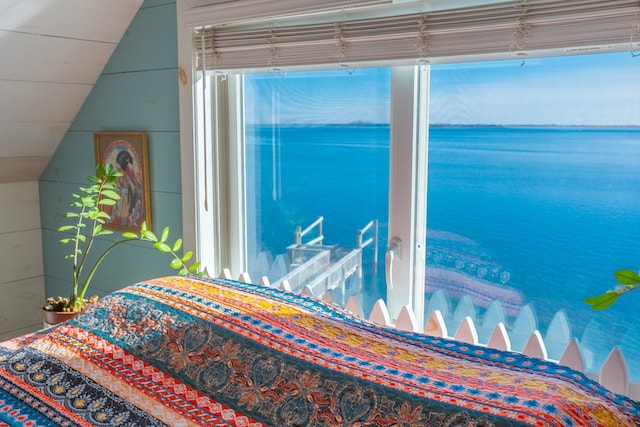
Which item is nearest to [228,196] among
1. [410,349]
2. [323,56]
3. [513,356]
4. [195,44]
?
[195,44]

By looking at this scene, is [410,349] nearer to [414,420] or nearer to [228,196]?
[414,420]

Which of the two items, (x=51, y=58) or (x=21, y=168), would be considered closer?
(x=51, y=58)

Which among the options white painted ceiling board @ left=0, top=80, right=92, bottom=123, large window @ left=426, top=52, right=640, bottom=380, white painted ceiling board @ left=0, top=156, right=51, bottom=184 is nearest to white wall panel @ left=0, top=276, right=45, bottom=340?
white painted ceiling board @ left=0, top=156, right=51, bottom=184

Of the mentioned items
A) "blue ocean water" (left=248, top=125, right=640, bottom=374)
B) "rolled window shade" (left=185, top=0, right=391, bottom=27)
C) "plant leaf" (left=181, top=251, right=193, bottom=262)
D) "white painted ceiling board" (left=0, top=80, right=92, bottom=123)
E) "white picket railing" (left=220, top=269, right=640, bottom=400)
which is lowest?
"white picket railing" (left=220, top=269, right=640, bottom=400)

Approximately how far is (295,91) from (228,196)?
1.69 feet

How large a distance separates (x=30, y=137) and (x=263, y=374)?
1875 millimetres

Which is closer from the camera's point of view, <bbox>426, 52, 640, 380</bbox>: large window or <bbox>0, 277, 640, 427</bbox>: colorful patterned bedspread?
<bbox>0, 277, 640, 427</bbox>: colorful patterned bedspread

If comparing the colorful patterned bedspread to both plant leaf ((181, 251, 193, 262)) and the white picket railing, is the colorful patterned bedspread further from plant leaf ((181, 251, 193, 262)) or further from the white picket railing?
plant leaf ((181, 251, 193, 262))

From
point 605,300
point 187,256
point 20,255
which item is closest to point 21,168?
point 20,255

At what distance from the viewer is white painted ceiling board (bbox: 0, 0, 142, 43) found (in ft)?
7.00

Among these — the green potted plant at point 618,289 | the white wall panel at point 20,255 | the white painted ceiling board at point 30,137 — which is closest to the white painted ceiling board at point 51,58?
the white painted ceiling board at point 30,137

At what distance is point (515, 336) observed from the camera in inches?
70.4

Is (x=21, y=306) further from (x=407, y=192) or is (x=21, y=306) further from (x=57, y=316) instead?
(x=407, y=192)

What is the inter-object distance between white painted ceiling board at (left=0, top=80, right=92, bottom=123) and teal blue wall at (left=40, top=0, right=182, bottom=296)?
0.05 meters
